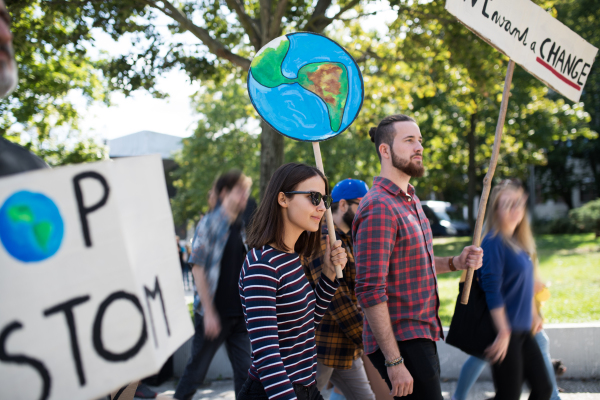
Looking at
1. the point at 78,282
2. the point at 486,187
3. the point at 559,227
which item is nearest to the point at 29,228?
the point at 78,282

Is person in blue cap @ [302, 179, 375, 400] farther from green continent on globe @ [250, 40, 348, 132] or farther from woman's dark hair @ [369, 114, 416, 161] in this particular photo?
green continent on globe @ [250, 40, 348, 132]

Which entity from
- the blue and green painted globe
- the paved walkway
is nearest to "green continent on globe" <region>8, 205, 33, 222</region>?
the blue and green painted globe

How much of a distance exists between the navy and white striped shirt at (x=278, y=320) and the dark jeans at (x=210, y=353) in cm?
165

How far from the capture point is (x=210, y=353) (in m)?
3.88

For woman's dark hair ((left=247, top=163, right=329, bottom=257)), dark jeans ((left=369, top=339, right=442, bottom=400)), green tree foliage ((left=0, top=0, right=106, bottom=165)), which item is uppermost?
green tree foliage ((left=0, top=0, right=106, bottom=165))

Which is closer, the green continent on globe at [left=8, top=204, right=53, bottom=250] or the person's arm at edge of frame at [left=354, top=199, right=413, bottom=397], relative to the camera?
the green continent on globe at [left=8, top=204, right=53, bottom=250]

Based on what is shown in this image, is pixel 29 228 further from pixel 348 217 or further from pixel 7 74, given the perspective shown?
pixel 348 217

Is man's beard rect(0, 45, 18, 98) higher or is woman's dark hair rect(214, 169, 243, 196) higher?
man's beard rect(0, 45, 18, 98)

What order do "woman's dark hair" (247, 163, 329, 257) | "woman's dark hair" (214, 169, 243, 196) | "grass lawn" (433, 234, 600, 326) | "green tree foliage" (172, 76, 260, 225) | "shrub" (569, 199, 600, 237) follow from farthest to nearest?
"green tree foliage" (172, 76, 260, 225) → "shrub" (569, 199, 600, 237) → "grass lawn" (433, 234, 600, 326) → "woman's dark hair" (214, 169, 243, 196) → "woman's dark hair" (247, 163, 329, 257)

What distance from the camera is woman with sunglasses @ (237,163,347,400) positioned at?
2.13m

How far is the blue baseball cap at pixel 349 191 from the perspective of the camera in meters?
3.89

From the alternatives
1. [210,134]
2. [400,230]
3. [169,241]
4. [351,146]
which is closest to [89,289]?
[169,241]

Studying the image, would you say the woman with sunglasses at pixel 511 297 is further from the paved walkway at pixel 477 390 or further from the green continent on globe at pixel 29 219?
the green continent on globe at pixel 29 219

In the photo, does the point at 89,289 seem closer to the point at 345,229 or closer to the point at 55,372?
the point at 55,372
